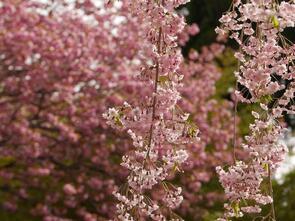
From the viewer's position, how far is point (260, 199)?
2.45 metres

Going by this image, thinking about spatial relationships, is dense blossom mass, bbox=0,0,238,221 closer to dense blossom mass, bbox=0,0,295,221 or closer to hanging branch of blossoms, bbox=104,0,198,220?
dense blossom mass, bbox=0,0,295,221

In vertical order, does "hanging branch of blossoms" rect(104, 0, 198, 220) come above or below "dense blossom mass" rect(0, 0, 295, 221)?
below

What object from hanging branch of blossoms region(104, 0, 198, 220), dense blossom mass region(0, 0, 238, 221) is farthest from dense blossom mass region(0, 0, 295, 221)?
hanging branch of blossoms region(104, 0, 198, 220)

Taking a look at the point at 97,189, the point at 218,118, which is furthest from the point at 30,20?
the point at 218,118

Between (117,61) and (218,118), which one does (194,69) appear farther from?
(117,61)

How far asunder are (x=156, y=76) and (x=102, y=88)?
4.55 metres

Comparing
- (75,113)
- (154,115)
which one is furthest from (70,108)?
(154,115)

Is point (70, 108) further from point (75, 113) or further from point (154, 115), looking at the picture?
point (154, 115)

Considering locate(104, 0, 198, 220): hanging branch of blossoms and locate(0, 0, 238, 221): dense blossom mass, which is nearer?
locate(104, 0, 198, 220): hanging branch of blossoms

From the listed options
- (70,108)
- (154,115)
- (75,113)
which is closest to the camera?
(154,115)

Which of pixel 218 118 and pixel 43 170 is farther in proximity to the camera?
pixel 218 118

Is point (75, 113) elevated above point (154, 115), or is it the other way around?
point (75, 113)

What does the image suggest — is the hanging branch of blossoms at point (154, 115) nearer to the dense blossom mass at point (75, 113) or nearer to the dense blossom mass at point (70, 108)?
the dense blossom mass at point (75, 113)

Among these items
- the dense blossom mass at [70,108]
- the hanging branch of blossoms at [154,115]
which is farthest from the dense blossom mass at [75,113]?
the hanging branch of blossoms at [154,115]
